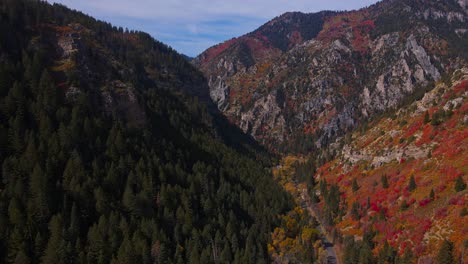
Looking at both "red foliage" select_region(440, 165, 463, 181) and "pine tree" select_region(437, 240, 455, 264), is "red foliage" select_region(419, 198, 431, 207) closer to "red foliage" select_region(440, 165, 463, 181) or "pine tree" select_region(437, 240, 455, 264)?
"red foliage" select_region(440, 165, 463, 181)

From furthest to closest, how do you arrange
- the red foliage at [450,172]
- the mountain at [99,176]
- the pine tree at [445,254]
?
the red foliage at [450,172]
the mountain at [99,176]
the pine tree at [445,254]

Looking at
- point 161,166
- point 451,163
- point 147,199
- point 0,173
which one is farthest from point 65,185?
point 451,163

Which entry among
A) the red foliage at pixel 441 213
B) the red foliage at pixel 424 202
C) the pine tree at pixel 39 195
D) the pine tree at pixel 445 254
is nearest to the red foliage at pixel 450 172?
the red foliage at pixel 424 202

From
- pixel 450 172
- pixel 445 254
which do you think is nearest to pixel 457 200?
pixel 450 172

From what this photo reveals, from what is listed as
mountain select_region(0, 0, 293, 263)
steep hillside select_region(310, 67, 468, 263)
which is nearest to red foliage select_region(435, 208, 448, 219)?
steep hillside select_region(310, 67, 468, 263)

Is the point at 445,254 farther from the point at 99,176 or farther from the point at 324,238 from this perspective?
the point at 99,176

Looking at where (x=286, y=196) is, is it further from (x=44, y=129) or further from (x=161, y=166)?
(x=44, y=129)

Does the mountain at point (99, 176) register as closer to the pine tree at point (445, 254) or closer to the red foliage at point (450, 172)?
the pine tree at point (445, 254)

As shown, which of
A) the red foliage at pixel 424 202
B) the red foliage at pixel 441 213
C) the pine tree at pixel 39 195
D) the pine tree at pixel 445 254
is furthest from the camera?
the red foliage at pixel 424 202
